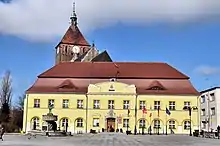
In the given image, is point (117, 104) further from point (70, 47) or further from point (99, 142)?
point (70, 47)

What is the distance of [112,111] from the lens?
66.3m

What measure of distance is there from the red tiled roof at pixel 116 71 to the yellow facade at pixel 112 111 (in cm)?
379

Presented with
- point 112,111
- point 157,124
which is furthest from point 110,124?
point 157,124

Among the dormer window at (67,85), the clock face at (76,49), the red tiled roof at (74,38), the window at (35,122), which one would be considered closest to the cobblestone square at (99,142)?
the window at (35,122)

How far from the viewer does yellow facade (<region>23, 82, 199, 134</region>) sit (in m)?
66.1

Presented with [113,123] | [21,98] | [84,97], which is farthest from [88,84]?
[21,98]

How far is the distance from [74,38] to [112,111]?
182 feet

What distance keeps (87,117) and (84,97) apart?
342 cm

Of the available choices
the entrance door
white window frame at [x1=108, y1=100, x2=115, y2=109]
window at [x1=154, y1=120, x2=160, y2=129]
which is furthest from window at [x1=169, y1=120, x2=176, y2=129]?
white window frame at [x1=108, y1=100, x2=115, y2=109]

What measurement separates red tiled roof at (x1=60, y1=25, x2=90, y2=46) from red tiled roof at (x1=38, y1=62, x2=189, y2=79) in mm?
43411

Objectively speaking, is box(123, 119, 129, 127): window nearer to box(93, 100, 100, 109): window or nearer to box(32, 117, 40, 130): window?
box(93, 100, 100, 109): window

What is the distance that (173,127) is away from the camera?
65875 mm

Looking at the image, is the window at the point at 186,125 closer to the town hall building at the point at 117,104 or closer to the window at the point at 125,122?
the town hall building at the point at 117,104

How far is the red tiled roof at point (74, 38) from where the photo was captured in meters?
117
